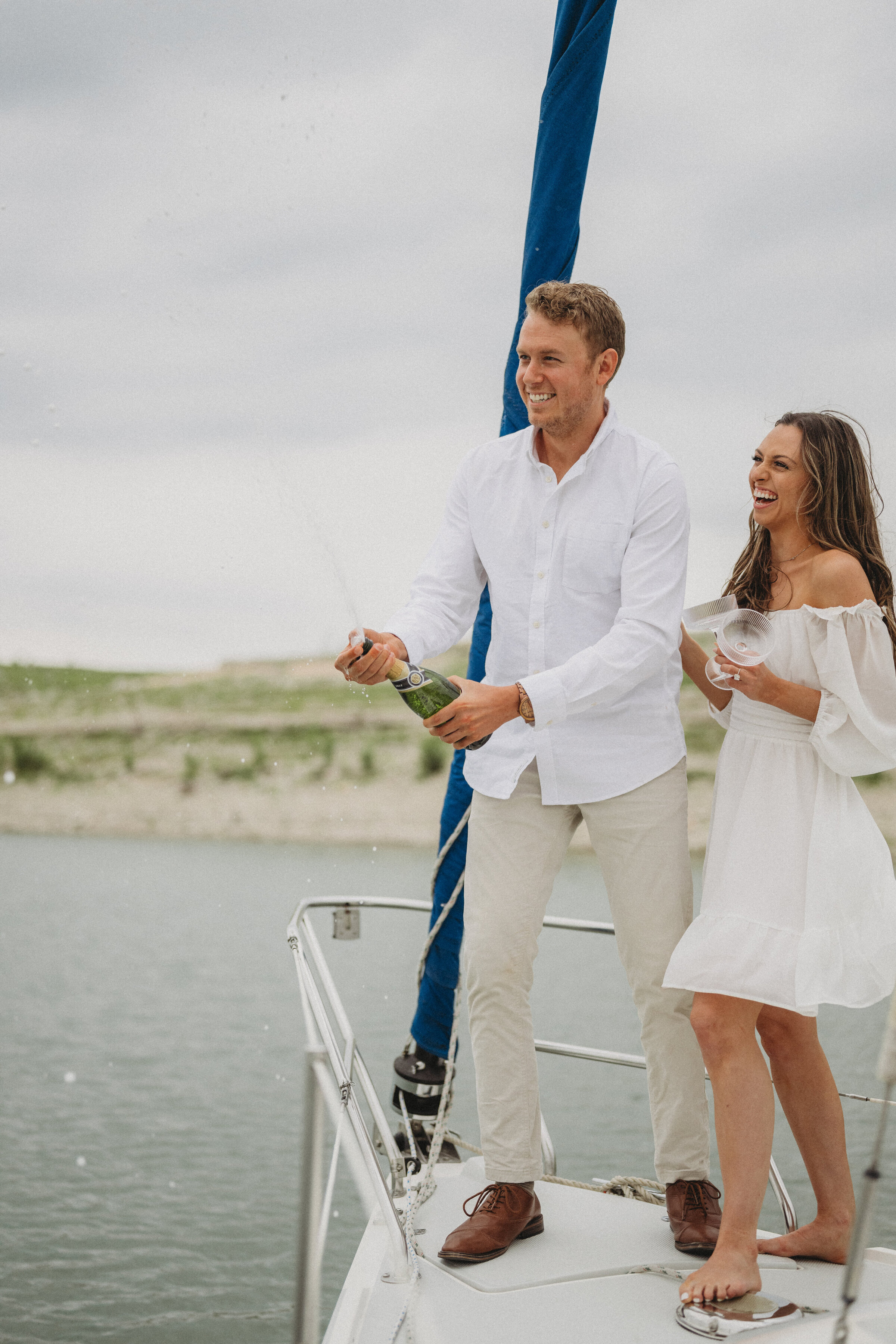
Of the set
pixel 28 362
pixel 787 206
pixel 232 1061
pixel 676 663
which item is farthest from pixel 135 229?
pixel 787 206

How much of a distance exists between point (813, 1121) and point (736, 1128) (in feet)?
0.80

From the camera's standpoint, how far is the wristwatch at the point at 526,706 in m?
2.09

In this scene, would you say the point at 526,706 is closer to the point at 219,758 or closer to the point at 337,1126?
the point at 337,1126

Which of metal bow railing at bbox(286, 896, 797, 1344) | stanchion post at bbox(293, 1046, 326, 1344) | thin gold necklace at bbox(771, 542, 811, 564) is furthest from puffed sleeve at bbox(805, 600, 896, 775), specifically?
stanchion post at bbox(293, 1046, 326, 1344)

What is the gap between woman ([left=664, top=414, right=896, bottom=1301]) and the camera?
2.02 meters

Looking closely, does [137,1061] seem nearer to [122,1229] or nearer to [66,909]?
[122,1229]

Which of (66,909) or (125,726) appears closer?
(66,909)

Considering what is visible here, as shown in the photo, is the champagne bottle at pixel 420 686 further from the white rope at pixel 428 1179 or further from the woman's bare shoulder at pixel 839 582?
the white rope at pixel 428 1179

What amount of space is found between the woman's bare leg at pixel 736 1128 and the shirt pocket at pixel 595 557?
0.83 m

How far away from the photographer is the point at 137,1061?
32.2 feet

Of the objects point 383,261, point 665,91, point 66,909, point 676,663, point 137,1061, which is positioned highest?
point 665,91

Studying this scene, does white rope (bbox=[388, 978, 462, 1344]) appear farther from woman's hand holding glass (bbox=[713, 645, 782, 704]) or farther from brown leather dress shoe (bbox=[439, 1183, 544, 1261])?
woman's hand holding glass (bbox=[713, 645, 782, 704])

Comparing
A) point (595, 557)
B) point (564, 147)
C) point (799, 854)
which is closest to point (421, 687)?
point (595, 557)

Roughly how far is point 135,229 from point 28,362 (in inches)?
15.0
